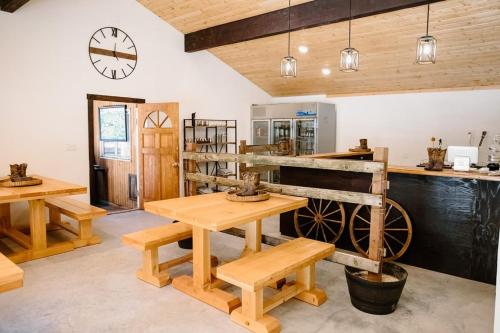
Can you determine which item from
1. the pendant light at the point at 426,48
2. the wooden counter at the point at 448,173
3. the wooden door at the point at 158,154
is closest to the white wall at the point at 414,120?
the wooden counter at the point at 448,173

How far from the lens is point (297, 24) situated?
17.6ft

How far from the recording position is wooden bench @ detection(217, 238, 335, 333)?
8.26 feet

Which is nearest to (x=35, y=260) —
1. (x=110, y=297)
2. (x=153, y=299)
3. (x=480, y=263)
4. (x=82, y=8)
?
(x=110, y=297)

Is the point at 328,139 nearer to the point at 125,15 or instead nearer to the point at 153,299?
the point at 125,15

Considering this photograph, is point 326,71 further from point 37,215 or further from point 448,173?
point 37,215

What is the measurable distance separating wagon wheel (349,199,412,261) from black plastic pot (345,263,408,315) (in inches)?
36.1

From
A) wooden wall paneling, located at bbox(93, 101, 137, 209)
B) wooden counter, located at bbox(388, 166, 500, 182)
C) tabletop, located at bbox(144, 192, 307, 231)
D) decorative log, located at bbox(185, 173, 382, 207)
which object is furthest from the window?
wooden counter, located at bbox(388, 166, 500, 182)

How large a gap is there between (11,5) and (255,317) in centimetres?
481

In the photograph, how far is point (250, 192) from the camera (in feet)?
10.9

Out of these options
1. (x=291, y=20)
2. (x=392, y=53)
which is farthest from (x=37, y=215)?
(x=392, y=53)

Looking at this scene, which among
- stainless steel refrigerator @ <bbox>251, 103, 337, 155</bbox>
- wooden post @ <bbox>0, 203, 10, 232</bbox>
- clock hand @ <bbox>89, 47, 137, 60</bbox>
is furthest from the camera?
stainless steel refrigerator @ <bbox>251, 103, 337, 155</bbox>

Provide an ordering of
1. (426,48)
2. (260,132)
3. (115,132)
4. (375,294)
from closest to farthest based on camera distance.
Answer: (375,294), (426,48), (115,132), (260,132)

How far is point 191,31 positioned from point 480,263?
5.79 meters

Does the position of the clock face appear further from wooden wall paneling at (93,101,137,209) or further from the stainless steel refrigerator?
the stainless steel refrigerator
